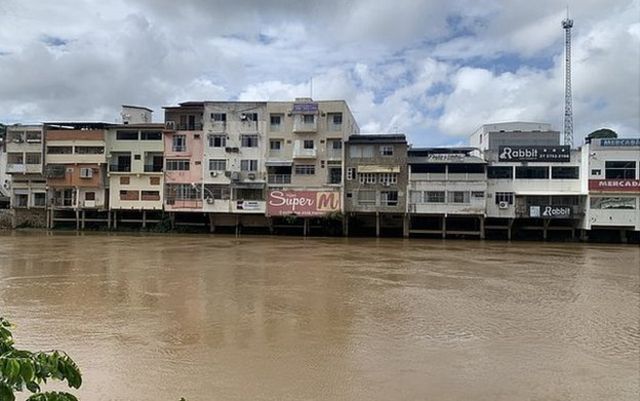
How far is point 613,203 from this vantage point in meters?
39.8

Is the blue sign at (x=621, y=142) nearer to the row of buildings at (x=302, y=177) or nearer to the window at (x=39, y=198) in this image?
the row of buildings at (x=302, y=177)

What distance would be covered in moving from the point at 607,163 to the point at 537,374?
36.2 metres

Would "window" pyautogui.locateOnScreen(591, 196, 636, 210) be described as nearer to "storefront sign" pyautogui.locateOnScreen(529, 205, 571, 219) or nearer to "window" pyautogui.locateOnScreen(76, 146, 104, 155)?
"storefront sign" pyautogui.locateOnScreen(529, 205, 571, 219)

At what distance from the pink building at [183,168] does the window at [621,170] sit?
3218cm

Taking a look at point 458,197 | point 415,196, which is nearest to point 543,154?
point 458,197

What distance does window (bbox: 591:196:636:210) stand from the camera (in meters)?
39.7

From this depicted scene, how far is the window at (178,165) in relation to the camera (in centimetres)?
4456

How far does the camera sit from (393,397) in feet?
26.2

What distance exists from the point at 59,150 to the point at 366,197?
1062 inches

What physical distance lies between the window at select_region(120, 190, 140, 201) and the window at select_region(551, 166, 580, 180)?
1344 inches

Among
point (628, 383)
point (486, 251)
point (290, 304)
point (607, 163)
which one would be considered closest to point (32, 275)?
point (290, 304)

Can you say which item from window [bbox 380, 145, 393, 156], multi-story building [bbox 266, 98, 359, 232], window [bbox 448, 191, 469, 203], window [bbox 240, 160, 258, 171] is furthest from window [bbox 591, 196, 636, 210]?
window [bbox 240, 160, 258, 171]

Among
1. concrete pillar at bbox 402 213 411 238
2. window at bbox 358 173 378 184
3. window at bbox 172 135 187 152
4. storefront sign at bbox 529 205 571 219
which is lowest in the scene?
concrete pillar at bbox 402 213 411 238

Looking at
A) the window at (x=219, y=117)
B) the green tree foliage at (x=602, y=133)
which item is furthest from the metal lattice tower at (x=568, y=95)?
the window at (x=219, y=117)
